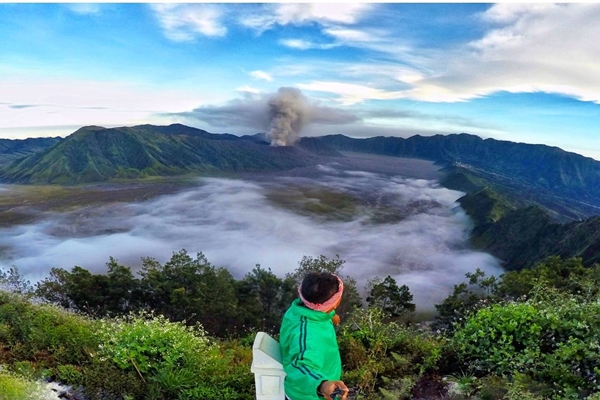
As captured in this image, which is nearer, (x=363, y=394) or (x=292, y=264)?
(x=363, y=394)

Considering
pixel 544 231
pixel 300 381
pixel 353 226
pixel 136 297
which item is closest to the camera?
pixel 300 381

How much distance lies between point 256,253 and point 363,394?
5509 inches

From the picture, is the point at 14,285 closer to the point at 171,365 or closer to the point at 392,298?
the point at 171,365

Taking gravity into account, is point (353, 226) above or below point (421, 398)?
below

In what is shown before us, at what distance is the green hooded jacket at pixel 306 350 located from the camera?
110 inches

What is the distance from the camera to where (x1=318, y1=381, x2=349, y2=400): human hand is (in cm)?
268

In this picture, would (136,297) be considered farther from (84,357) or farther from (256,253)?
(256,253)

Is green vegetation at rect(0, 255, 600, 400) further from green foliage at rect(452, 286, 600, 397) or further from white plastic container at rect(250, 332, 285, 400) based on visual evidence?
white plastic container at rect(250, 332, 285, 400)

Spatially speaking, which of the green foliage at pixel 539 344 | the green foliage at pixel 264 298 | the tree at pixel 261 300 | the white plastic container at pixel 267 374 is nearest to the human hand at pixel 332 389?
the white plastic container at pixel 267 374

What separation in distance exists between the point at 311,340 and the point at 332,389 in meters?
0.35

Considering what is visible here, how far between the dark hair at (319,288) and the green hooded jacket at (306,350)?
104mm

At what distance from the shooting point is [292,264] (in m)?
127

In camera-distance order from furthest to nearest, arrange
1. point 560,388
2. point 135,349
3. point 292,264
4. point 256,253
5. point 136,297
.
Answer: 1. point 256,253
2. point 292,264
3. point 136,297
4. point 135,349
5. point 560,388

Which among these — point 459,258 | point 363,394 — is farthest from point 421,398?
point 459,258
